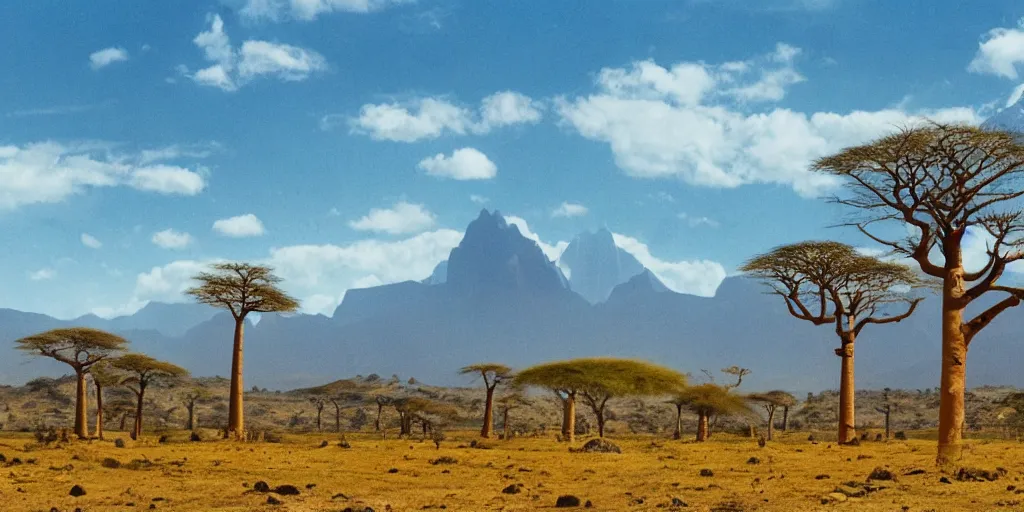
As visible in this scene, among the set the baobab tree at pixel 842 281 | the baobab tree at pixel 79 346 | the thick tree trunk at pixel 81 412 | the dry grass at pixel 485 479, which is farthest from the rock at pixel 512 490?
the baobab tree at pixel 79 346

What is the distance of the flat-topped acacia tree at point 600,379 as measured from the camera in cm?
5422

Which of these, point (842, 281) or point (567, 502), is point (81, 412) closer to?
point (567, 502)

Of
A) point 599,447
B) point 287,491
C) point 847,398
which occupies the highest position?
point 847,398

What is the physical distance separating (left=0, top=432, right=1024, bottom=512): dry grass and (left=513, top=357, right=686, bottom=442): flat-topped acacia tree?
55.4ft

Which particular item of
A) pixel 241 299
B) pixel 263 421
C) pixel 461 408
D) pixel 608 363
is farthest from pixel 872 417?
pixel 241 299

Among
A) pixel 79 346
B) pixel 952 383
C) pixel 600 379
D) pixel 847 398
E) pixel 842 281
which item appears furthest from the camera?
pixel 600 379

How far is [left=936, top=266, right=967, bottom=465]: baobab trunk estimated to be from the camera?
75.8 feet

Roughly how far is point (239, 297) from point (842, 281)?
3332 cm

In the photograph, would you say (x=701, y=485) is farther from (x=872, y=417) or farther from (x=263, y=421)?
(x=872, y=417)

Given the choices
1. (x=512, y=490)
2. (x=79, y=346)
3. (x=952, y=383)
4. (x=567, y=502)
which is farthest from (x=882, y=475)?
(x=79, y=346)

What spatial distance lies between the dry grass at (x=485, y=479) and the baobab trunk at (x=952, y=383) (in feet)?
2.57

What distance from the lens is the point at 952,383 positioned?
76.0 ft

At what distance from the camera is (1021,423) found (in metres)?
77.1

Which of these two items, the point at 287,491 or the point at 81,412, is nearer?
the point at 287,491
